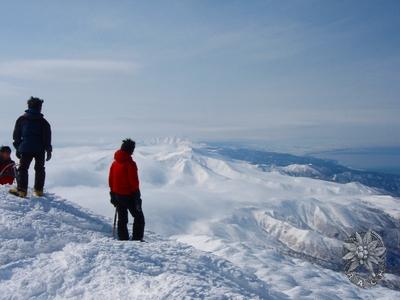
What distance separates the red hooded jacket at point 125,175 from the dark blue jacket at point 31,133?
3207 millimetres

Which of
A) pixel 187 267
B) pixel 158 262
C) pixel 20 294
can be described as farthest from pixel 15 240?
pixel 187 267

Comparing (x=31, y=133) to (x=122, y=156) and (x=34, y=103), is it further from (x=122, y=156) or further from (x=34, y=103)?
(x=122, y=156)

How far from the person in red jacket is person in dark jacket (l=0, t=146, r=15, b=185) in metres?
7.35

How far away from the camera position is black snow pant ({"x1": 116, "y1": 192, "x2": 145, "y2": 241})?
1417 centimetres

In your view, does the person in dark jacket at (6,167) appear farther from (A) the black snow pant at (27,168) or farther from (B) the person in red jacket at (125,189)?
(B) the person in red jacket at (125,189)

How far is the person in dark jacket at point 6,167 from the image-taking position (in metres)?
19.1

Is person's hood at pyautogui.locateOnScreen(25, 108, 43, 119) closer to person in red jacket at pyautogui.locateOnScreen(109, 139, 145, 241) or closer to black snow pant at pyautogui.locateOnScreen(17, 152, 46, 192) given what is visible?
black snow pant at pyautogui.locateOnScreen(17, 152, 46, 192)

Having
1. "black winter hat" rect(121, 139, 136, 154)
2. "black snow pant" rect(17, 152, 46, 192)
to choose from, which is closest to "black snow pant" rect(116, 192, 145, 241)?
"black winter hat" rect(121, 139, 136, 154)

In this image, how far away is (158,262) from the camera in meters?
11.4

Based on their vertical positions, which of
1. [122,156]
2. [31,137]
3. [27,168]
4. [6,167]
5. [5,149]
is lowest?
[6,167]

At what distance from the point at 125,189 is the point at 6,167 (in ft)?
26.6

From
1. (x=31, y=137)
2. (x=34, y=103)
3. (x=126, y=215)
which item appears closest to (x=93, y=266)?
(x=126, y=215)

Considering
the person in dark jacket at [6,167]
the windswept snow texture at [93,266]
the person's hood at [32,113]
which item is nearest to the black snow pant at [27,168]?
the windswept snow texture at [93,266]

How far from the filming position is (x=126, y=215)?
14.3 m
